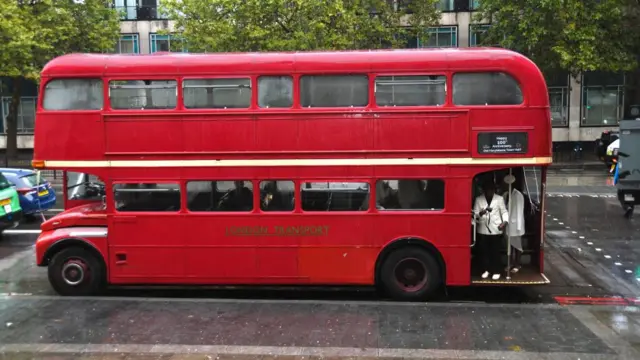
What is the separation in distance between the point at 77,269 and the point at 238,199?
2678 mm

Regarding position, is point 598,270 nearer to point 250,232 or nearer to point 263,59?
point 250,232

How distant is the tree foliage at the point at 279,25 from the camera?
2227 cm

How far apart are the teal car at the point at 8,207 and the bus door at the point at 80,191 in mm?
3951

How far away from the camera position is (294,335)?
20.9ft

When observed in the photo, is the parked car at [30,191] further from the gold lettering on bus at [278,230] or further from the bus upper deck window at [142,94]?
the gold lettering on bus at [278,230]

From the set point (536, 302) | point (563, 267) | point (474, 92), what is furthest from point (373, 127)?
point (563, 267)

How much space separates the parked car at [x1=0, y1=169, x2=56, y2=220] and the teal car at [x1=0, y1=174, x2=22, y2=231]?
5.64ft

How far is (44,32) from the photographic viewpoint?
2464cm

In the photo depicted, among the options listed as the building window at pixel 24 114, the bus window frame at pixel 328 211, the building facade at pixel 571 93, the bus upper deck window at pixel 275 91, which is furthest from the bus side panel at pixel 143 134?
the building window at pixel 24 114

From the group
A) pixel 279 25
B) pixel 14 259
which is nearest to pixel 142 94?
pixel 14 259

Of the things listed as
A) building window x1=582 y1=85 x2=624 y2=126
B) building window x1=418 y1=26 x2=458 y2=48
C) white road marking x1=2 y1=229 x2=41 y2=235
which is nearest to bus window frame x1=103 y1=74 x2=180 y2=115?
white road marking x1=2 y1=229 x2=41 y2=235

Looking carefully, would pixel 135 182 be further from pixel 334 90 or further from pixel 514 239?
pixel 514 239

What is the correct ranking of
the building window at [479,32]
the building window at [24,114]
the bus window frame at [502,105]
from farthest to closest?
1. the building window at [24,114]
2. the building window at [479,32]
3. the bus window frame at [502,105]

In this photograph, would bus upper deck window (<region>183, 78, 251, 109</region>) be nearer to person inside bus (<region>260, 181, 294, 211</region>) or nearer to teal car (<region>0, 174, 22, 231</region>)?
person inside bus (<region>260, 181, 294, 211</region>)
